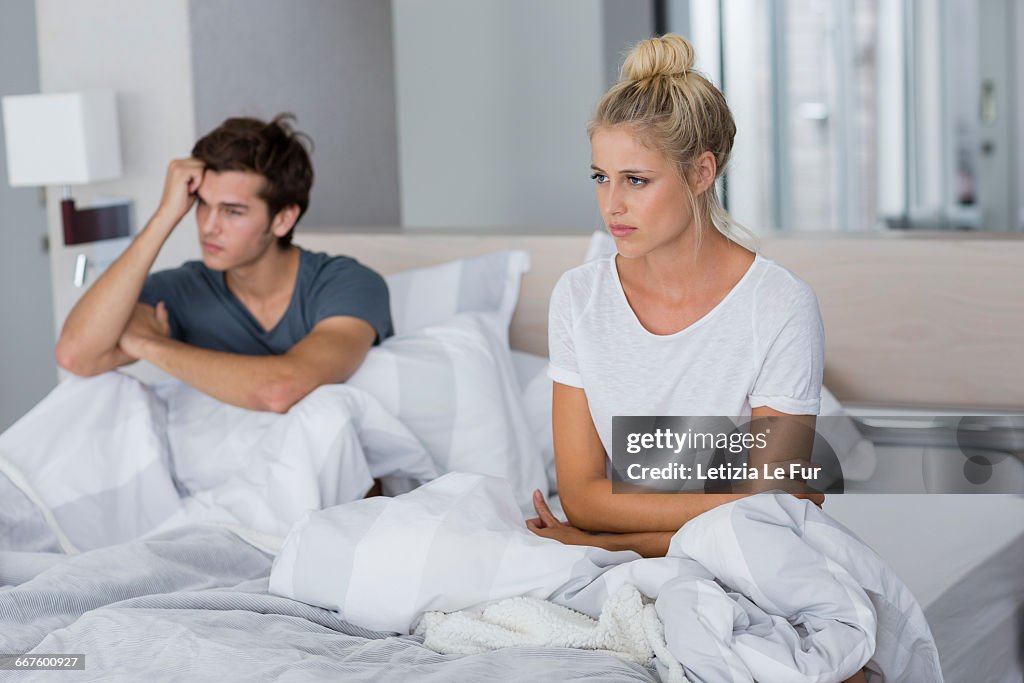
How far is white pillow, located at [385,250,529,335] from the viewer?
252 cm

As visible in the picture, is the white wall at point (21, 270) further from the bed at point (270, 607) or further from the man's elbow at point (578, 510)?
the man's elbow at point (578, 510)

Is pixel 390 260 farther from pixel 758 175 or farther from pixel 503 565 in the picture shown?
pixel 758 175

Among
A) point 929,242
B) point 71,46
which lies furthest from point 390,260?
point 929,242

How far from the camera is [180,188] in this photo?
7.37 feet

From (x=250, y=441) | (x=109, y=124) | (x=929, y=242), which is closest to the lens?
(x=250, y=441)

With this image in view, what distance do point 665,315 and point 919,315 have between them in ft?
3.13

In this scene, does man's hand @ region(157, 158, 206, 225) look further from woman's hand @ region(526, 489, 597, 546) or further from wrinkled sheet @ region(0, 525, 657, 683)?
woman's hand @ region(526, 489, 597, 546)

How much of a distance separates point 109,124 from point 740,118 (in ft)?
7.04

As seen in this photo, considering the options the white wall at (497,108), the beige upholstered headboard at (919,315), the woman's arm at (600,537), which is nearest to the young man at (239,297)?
the woman's arm at (600,537)

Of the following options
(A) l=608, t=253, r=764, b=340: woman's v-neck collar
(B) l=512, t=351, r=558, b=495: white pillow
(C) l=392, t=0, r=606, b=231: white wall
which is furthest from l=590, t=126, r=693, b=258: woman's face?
(C) l=392, t=0, r=606, b=231: white wall

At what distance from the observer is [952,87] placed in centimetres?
411

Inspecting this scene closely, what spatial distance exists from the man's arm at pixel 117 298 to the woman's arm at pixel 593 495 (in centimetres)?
96

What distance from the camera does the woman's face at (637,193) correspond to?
1.53 m

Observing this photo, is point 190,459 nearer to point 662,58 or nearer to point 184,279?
point 184,279
